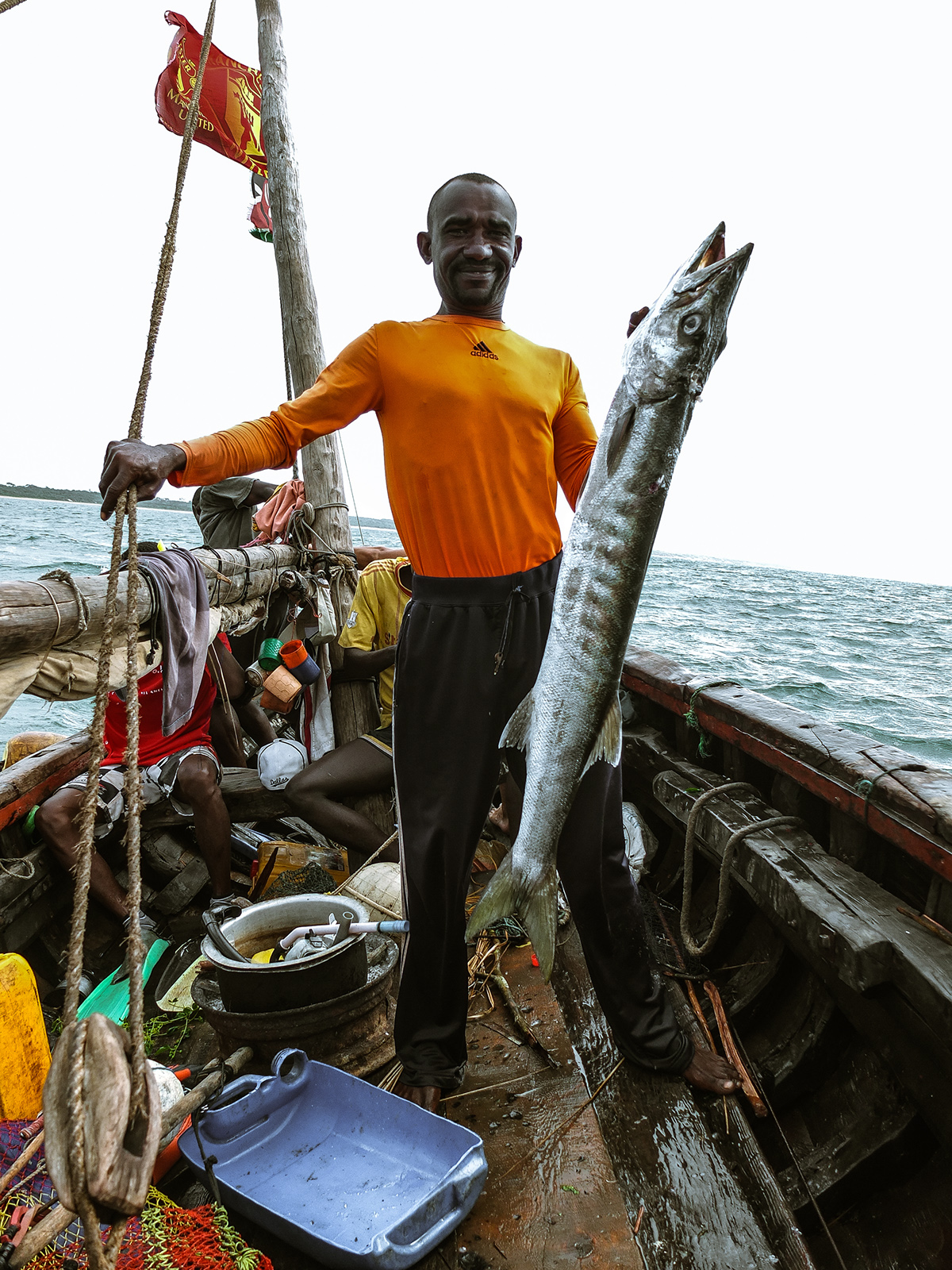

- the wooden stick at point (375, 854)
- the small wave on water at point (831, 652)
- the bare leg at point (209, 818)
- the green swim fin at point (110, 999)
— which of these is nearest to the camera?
the green swim fin at point (110, 999)

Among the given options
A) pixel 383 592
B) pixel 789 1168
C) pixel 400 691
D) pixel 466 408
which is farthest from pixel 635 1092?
pixel 383 592

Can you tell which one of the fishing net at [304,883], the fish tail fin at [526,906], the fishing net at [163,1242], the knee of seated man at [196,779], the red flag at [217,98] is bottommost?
the fishing net at [304,883]

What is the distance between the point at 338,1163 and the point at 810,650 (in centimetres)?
2165

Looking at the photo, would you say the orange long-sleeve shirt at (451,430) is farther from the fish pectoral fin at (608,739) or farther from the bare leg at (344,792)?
the bare leg at (344,792)

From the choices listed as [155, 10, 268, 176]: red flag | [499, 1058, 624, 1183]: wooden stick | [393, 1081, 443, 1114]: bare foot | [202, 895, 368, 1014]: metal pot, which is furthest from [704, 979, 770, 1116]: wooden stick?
[155, 10, 268, 176]: red flag

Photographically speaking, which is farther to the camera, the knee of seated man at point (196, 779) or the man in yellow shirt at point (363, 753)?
the knee of seated man at point (196, 779)

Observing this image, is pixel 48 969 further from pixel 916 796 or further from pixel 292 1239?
pixel 916 796

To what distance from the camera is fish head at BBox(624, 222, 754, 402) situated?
1885 millimetres

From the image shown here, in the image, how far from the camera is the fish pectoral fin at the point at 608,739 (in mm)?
2266

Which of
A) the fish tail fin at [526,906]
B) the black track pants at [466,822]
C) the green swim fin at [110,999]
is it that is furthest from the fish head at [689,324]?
the green swim fin at [110,999]

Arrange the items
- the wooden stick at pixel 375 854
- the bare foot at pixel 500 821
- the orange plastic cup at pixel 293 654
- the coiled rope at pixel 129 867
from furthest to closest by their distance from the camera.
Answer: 1. the bare foot at pixel 500 821
2. the orange plastic cup at pixel 293 654
3. the wooden stick at pixel 375 854
4. the coiled rope at pixel 129 867

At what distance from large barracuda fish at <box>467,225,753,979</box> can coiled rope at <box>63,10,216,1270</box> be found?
3.80 feet

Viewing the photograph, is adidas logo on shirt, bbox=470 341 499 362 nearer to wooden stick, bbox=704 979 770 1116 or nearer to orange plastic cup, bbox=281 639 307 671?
orange plastic cup, bbox=281 639 307 671

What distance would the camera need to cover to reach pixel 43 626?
2412mm
